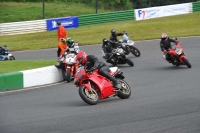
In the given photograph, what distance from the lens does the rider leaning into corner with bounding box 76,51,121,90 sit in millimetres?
11352

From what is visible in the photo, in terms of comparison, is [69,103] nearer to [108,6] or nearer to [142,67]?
[142,67]

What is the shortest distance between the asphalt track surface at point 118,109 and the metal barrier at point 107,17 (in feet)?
Result: 65.7

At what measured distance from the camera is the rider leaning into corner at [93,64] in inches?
447

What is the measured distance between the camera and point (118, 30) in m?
34.8

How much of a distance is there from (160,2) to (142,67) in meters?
21.3

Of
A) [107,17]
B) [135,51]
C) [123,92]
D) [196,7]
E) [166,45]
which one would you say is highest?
[196,7]

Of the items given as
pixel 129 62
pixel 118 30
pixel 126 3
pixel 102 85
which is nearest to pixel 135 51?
pixel 129 62

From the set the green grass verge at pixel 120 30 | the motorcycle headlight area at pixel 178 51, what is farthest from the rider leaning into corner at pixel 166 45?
the green grass verge at pixel 120 30

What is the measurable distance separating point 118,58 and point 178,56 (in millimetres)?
2297

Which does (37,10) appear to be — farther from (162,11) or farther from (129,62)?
(129,62)

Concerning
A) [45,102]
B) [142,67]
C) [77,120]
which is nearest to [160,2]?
[142,67]

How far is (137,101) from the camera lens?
37.9 feet

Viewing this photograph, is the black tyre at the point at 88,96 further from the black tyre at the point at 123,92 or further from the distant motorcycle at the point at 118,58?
the distant motorcycle at the point at 118,58

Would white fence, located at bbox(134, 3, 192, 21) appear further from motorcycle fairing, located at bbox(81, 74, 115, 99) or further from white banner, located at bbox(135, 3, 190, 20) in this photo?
motorcycle fairing, located at bbox(81, 74, 115, 99)
